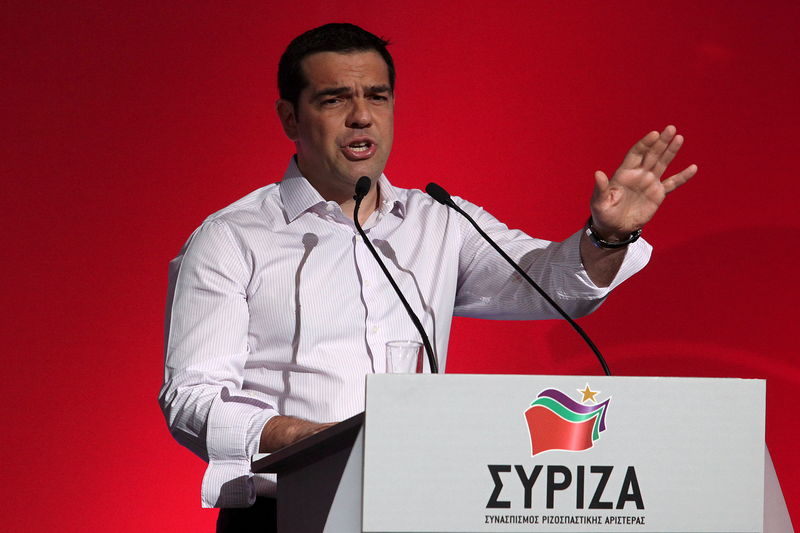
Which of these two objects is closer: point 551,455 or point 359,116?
point 551,455

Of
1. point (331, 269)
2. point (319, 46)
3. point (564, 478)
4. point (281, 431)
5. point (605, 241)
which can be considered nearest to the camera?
point (564, 478)

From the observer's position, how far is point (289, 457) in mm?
1146

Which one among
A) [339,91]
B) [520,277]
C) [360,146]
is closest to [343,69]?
[339,91]

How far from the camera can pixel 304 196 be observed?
6.14 ft

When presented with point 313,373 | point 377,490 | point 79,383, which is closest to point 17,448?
point 79,383

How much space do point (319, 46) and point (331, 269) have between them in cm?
47

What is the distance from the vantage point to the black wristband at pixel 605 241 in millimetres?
1658

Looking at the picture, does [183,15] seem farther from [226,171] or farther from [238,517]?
[238,517]

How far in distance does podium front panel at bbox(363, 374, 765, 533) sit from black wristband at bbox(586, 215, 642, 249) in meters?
0.63

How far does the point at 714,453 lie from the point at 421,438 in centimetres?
32

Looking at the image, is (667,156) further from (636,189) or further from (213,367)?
(213,367)

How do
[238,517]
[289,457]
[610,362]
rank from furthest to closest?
[610,362]
[238,517]
[289,457]

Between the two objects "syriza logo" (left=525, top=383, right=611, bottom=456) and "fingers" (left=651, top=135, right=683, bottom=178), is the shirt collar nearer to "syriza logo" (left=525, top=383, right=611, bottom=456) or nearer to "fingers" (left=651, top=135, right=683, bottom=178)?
"fingers" (left=651, top=135, right=683, bottom=178)

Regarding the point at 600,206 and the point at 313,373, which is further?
the point at 313,373
